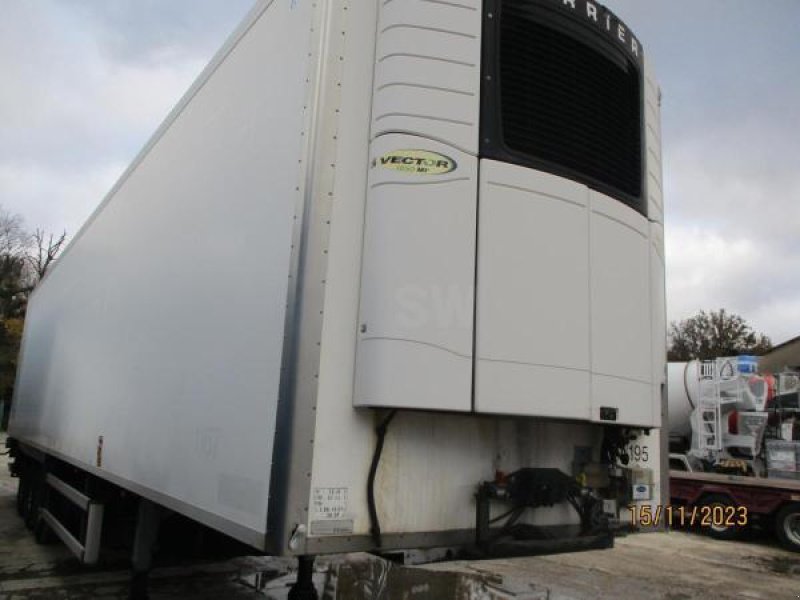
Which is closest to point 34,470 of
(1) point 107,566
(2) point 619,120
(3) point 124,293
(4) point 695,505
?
(1) point 107,566

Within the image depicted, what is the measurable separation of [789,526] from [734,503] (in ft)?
2.67

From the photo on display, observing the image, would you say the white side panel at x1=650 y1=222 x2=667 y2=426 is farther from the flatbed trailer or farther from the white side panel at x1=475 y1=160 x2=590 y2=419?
the flatbed trailer

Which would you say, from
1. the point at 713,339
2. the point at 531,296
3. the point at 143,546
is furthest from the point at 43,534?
the point at 713,339

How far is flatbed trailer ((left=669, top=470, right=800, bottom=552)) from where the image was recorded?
10523 millimetres

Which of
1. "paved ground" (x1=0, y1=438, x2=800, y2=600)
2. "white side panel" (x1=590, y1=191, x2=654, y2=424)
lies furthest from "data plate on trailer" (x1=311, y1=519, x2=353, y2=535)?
"white side panel" (x1=590, y1=191, x2=654, y2=424)

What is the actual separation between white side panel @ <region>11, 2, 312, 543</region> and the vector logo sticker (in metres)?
0.36

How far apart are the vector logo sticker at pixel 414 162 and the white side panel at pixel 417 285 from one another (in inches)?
0.8

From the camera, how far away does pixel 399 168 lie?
2871mm

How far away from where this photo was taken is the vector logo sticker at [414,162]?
2.87 meters

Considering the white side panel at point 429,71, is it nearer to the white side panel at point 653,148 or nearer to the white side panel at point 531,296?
the white side panel at point 531,296

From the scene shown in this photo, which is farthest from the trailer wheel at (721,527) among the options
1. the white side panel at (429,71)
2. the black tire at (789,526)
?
the white side panel at (429,71)

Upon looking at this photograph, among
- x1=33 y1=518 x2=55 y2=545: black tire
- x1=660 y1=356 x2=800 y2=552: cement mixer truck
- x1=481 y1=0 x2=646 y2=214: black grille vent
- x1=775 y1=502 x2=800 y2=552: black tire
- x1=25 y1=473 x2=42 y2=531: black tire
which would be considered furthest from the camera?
x1=660 y1=356 x2=800 y2=552: cement mixer truck

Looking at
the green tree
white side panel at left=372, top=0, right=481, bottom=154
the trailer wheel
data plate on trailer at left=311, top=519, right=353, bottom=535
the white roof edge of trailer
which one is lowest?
the trailer wheel

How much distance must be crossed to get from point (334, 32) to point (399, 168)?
0.65m
